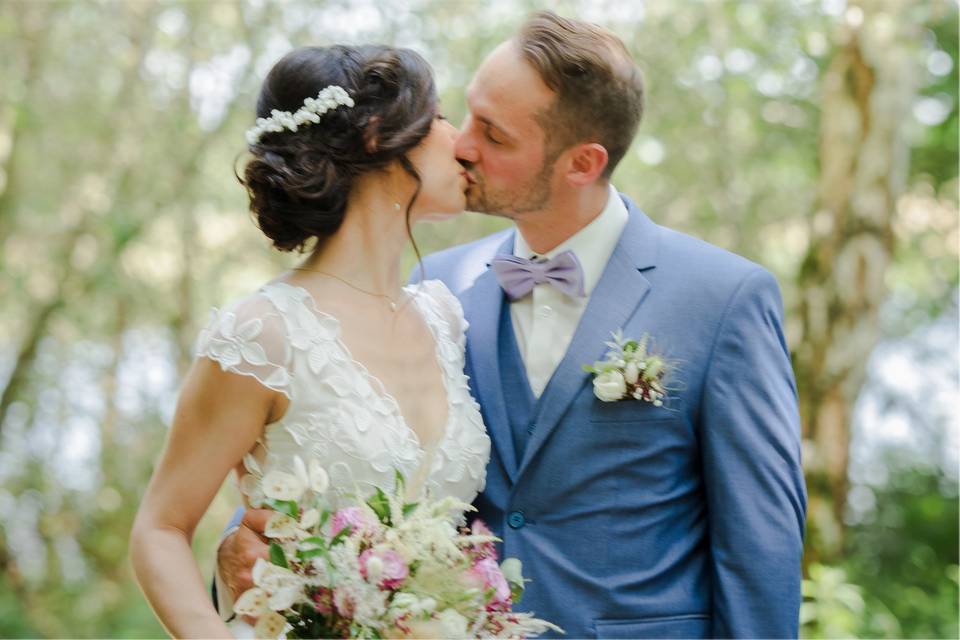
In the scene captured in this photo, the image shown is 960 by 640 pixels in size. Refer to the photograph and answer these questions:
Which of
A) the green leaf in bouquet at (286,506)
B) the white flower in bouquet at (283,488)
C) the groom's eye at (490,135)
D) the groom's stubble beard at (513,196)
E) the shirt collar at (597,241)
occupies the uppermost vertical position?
the groom's eye at (490,135)

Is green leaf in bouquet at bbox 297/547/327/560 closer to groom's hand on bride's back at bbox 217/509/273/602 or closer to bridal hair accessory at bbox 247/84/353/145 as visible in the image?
groom's hand on bride's back at bbox 217/509/273/602

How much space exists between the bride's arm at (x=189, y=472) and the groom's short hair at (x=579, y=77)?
3.95 ft

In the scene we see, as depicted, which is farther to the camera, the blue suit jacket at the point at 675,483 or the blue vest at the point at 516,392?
the blue vest at the point at 516,392

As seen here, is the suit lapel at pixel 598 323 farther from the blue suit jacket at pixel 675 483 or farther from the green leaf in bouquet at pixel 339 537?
the green leaf in bouquet at pixel 339 537

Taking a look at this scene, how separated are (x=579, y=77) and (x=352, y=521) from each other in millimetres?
1522

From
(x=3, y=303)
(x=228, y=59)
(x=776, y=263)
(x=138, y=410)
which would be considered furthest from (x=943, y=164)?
(x=3, y=303)

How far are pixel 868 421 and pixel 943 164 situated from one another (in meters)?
2.29

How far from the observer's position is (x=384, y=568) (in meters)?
2.13

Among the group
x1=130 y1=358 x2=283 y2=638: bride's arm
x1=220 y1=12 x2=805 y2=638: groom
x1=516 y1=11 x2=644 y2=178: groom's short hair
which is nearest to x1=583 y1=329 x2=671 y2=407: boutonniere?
x1=220 y1=12 x2=805 y2=638: groom

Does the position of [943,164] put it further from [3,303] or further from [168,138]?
[3,303]

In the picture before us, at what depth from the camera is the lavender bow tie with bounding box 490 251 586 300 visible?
9.96 feet

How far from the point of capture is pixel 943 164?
9148 mm

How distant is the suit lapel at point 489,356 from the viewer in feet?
9.61

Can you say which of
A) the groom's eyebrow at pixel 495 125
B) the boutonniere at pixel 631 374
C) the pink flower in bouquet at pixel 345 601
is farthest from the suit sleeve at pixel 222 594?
the groom's eyebrow at pixel 495 125
